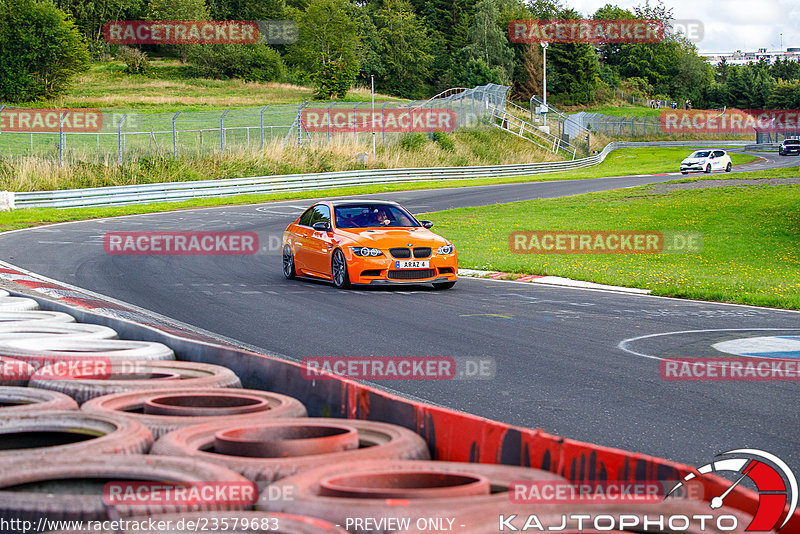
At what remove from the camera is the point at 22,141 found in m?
53.2

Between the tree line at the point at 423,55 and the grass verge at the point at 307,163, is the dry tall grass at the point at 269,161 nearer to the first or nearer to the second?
the grass verge at the point at 307,163

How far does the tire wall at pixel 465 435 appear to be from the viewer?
110 inches

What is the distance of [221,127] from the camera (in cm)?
4059

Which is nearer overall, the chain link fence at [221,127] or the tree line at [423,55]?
the chain link fence at [221,127]

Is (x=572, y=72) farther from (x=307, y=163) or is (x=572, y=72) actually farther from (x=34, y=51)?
(x=307, y=163)

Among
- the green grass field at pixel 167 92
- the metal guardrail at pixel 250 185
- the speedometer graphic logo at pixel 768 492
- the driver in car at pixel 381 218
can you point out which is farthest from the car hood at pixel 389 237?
the green grass field at pixel 167 92

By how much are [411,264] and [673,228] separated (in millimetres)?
12370

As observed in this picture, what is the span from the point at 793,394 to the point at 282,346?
16.3 ft

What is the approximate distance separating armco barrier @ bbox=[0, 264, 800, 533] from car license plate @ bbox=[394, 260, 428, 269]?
823 centimetres

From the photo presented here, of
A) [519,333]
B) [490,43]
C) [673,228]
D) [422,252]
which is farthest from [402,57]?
[519,333]

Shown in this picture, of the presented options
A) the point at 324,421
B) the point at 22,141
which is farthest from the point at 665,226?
the point at 22,141

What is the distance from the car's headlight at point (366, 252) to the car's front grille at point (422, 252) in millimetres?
586

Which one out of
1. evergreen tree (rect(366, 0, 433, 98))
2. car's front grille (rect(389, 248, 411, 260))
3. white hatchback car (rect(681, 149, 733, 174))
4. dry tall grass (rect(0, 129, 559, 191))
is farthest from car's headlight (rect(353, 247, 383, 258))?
evergreen tree (rect(366, 0, 433, 98))

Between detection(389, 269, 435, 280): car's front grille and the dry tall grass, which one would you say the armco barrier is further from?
the dry tall grass
